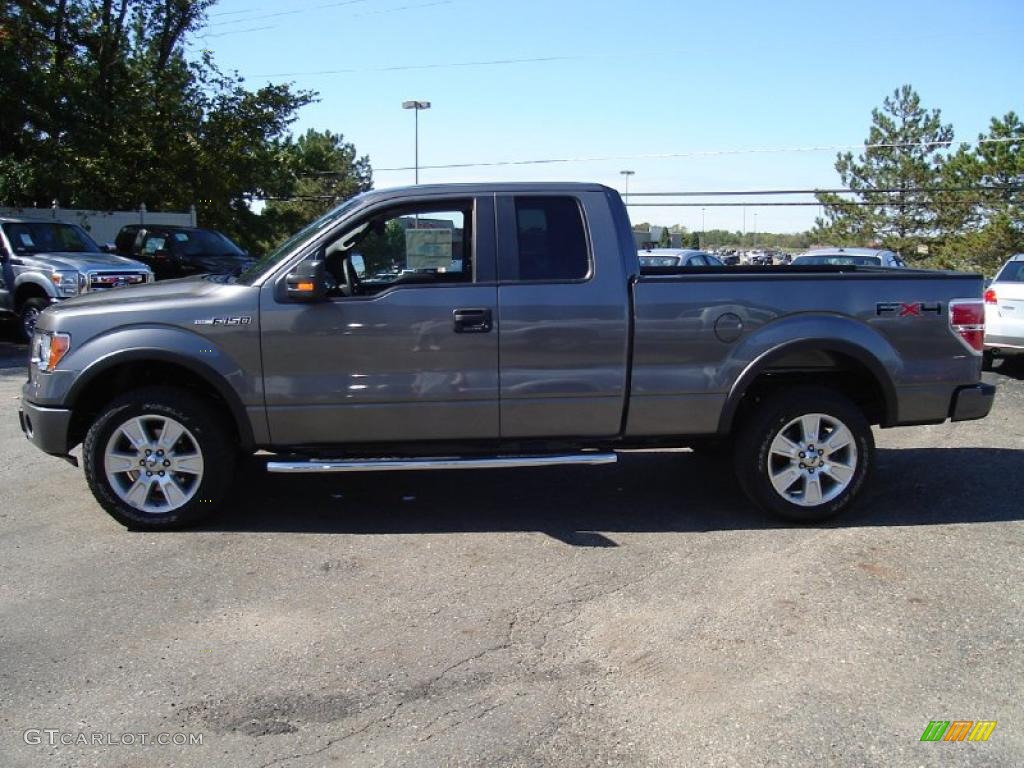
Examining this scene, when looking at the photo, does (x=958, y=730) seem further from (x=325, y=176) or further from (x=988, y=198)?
(x=325, y=176)

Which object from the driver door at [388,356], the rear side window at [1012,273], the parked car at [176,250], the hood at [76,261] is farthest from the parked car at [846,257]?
the driver door at [388,356]

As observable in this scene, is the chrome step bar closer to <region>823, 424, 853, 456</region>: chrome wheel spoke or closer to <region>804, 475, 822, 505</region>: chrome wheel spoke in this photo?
<region>804, 475, 822, 505</region>: chrome wheel spoke

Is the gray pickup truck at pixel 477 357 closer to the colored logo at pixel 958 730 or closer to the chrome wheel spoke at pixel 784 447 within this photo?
the chrome wheel spoke at pixel 784 447

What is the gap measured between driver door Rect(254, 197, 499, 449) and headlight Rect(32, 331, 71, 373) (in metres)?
1.19

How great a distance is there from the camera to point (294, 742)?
10.6ft

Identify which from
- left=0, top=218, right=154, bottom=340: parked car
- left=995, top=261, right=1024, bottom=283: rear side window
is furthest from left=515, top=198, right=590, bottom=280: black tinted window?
left=0, top=218, right=154, bottom=340: parked car

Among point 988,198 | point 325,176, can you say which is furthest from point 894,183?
point 325,176

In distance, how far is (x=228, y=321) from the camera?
5.21 metres

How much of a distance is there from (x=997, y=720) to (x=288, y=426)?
12.5 ft

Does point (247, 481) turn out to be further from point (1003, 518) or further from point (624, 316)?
point (1003, 518)

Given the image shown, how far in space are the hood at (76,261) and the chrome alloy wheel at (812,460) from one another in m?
11.5

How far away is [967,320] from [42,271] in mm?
12792

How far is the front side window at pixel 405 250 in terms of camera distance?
17.8 feet

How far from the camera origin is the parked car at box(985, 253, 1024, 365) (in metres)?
11.3
